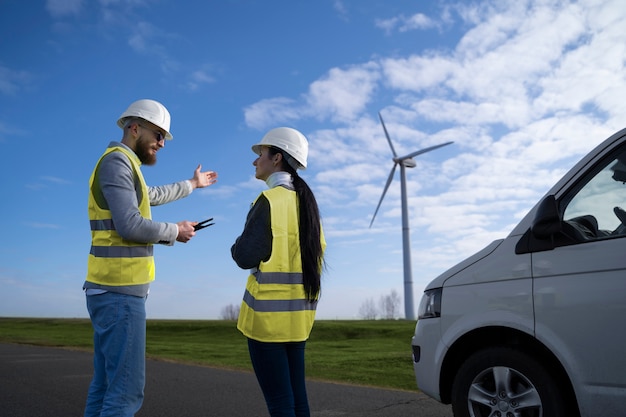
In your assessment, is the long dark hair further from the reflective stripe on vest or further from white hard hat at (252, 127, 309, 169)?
white hard hat at (252, 127, 309, 169)

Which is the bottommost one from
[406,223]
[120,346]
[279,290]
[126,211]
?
[120,346]

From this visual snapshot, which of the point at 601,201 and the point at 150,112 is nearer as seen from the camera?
the point at 150,112

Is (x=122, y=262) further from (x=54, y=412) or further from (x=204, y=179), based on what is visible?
(x=54, y=412)

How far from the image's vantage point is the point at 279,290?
3033 millimetres

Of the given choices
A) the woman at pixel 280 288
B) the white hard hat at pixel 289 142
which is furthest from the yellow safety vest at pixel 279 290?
the white hard hat at pixel 289 142

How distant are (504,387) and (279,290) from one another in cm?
200

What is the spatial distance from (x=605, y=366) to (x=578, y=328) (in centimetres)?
28

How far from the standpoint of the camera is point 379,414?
6520 millimetres

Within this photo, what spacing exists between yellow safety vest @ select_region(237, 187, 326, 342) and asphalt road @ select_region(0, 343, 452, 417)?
3683mm

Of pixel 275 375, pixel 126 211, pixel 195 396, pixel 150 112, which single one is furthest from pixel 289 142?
pixel 195 396

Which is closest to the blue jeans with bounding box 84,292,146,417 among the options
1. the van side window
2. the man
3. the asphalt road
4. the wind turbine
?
the man

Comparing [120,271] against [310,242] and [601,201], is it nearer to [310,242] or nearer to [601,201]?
[310,242]

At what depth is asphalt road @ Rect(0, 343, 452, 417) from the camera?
6.56 meters

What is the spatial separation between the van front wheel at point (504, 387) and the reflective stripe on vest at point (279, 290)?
67.4 inches
